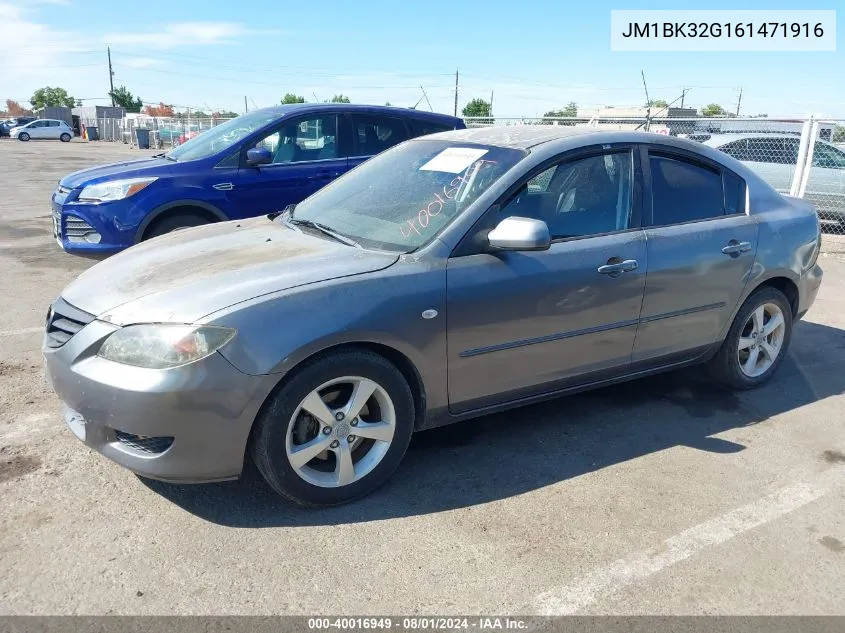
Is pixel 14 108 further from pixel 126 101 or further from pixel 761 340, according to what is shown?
pixel 761 340

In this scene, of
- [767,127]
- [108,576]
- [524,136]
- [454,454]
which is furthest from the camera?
[767,127]

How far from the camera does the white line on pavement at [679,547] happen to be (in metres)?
2.63

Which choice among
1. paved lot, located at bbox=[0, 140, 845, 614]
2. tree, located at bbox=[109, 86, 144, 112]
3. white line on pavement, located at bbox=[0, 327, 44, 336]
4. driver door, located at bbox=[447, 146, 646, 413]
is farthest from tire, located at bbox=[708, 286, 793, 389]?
tree, located at bbox=[109, 86, 144, 112]

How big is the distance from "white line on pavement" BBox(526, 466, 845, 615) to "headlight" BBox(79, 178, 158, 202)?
531 cm

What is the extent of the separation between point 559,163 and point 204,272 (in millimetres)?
1926

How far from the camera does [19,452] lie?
356 centimetres

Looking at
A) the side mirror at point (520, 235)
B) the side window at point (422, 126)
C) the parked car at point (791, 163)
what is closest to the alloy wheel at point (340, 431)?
the side mirror at point (520, 235)

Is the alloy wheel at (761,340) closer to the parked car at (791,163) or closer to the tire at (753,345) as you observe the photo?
the tire at (753,345)

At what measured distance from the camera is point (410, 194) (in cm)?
381

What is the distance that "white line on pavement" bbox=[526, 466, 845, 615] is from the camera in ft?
8.64

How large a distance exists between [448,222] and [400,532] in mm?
1471

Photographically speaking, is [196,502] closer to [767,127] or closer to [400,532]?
[400,532]

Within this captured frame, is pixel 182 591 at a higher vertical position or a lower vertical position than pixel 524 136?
lower

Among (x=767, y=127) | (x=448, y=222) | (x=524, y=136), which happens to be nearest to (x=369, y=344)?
(x=448, y=222)
